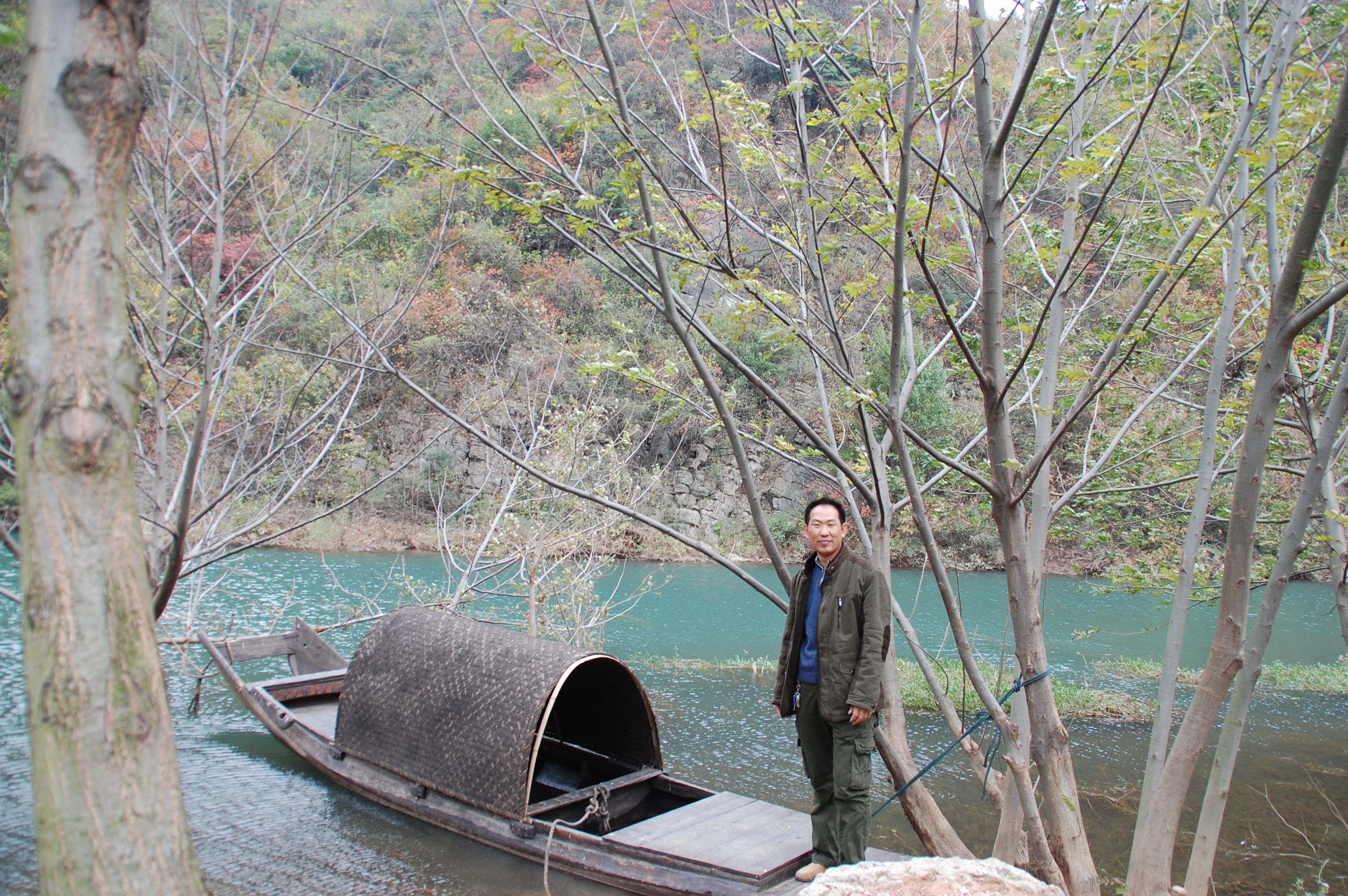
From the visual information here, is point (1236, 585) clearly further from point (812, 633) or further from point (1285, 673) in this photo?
point (1285, 673)

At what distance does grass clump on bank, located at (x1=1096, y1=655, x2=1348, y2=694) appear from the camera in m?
10.8

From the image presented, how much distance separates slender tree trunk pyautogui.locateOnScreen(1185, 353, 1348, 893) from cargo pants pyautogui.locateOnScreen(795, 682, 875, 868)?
120 centimetres

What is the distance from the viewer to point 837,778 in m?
3.68

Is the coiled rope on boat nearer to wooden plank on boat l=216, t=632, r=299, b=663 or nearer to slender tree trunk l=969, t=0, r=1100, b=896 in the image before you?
slender tree trunk l=969, t=0, r=1100, b=896

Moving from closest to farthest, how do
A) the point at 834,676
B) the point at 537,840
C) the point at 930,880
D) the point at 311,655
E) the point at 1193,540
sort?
the point at 930,880 < the point at 1193,540 < the point at 834,676 < the point at 537,840 < the point at 311,655

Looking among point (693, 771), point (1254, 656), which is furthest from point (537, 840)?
point (1254, 656)

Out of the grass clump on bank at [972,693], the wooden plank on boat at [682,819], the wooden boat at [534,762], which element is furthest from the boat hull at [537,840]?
the grass clump on bank at [972,693]

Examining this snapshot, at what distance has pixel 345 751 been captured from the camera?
5.79m

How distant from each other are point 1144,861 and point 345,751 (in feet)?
15.8

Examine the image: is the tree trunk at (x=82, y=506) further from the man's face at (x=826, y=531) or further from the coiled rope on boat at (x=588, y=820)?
the coiled rope on boat at (x=588, y=820)

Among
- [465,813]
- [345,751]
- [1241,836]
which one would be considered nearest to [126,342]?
[465,813]

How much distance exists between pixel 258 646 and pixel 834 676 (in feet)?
20.7

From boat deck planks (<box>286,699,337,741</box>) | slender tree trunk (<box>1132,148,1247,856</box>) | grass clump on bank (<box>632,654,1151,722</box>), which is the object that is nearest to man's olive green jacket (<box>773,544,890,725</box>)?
slender tree trunk (<box>1132,148,1247,856</box>)

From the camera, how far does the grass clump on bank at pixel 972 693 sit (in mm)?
9266
